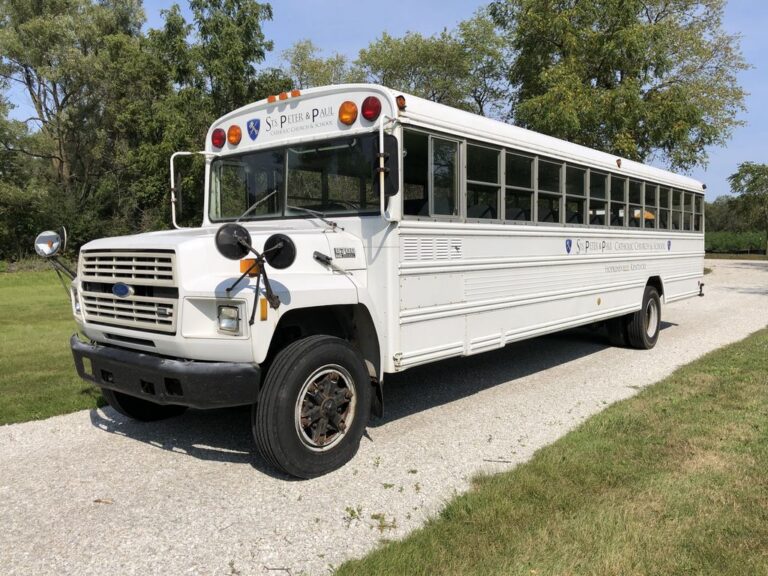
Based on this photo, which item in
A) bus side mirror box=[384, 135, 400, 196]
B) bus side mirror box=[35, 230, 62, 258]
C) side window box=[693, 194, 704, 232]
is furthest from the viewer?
side window box=[693, 194, 704, 232]

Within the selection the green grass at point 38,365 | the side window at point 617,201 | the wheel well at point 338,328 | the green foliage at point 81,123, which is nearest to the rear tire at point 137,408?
the green grass at point 38,365

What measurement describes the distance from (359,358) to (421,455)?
89cm

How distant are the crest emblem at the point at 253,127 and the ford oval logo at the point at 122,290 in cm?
178

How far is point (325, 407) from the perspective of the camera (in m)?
4.05

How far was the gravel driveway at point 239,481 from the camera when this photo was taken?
125 inches

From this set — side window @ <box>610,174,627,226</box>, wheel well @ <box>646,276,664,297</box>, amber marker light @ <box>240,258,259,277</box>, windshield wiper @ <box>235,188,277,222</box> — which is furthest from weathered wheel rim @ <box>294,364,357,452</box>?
wheel well @ <box>646,276,664,297</box>

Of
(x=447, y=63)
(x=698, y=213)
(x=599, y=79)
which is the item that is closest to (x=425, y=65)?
(x=447, y=63)

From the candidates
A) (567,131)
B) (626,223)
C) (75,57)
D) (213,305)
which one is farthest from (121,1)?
(213,305)

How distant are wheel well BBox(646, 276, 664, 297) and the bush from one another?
56.9 m

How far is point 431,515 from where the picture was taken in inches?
140

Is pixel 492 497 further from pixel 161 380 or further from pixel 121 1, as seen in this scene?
pixel 121 1

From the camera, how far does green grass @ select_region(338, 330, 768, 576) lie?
2967 millimetres

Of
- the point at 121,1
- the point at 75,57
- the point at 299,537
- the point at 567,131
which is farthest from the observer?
the point at 121,1

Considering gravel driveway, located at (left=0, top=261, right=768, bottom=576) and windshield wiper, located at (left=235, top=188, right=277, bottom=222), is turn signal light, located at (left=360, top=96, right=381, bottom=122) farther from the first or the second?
gravel driveway, located at (left=0, top=261, right=768, bottom=576)
